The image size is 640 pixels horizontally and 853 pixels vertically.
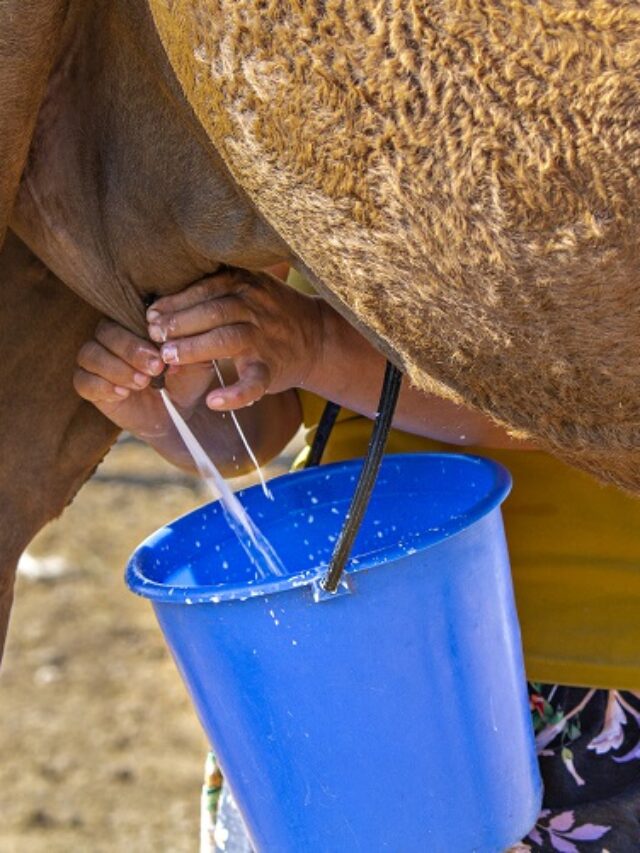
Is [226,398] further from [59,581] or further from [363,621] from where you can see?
[59,581]

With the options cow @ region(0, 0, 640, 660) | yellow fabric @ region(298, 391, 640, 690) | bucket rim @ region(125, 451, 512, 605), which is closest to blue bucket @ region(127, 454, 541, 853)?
bucket rim @ region(125, 451, 512, 605)

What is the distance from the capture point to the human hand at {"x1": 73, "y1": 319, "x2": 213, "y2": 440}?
1.20 m

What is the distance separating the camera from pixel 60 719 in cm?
287

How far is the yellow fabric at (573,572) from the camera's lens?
127 cm

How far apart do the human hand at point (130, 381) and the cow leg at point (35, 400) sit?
0.13ft

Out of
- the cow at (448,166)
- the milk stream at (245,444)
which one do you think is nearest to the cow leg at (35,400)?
the milk stream at (245,444)

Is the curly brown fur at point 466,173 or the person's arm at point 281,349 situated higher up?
the curly brown fur at point 466,173

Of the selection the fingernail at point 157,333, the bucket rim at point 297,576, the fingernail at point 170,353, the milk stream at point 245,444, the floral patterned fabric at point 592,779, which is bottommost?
the floral patterned fabric at point 592,779

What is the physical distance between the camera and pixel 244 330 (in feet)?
3.83

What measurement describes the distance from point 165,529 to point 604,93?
29.2 inches

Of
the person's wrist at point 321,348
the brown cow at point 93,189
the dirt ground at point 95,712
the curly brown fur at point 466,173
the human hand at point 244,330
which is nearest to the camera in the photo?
the curly brown fur at point 466,173

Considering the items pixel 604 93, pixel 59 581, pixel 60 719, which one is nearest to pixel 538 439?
pixel 604 93

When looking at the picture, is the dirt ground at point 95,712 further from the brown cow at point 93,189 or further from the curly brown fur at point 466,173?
the curly brown fur at point 466,173

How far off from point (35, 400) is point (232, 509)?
8.1 inches
